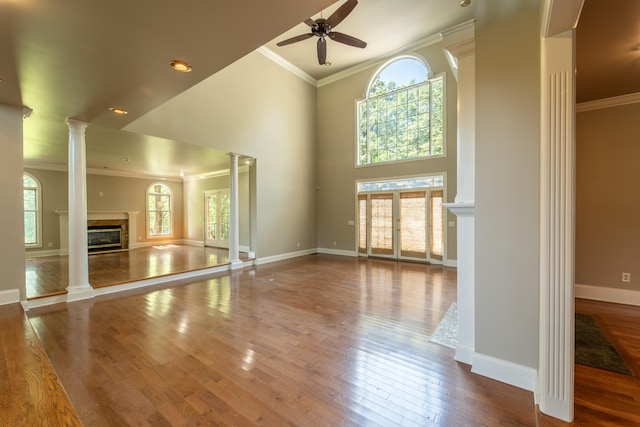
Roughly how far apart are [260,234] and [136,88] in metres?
4.52

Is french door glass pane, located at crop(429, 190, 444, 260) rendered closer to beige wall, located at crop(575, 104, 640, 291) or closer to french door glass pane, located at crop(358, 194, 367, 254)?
french door glass pane, located at crop(358, 194, 367, 254)

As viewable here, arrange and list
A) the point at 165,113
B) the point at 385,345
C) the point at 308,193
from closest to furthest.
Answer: the point at 385,345
the point at 165,113
the point at 308,193

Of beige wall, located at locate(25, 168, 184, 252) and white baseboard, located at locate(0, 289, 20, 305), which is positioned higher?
beige wall, located at locate(25, 168, 184, 252)

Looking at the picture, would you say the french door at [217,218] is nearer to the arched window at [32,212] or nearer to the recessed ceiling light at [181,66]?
the arched window at [32,212]

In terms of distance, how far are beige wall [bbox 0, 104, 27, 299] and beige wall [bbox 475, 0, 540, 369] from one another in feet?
17.2

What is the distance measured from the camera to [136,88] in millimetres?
2699

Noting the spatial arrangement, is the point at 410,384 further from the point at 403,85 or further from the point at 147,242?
the point at 147,242

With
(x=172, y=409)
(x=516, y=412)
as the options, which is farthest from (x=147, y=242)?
(x=516, y=412)

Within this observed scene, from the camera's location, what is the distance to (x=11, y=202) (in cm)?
341

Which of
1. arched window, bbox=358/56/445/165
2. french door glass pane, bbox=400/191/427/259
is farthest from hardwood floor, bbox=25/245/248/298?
arched window, bbox=358/56/445/165

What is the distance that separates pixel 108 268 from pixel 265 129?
4.89 m

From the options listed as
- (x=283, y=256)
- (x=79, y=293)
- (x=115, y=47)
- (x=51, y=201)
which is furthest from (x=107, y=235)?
(x=115, y=47)

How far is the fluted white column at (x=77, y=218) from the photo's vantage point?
4.02 m

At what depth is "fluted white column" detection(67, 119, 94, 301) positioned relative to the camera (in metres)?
4.02
